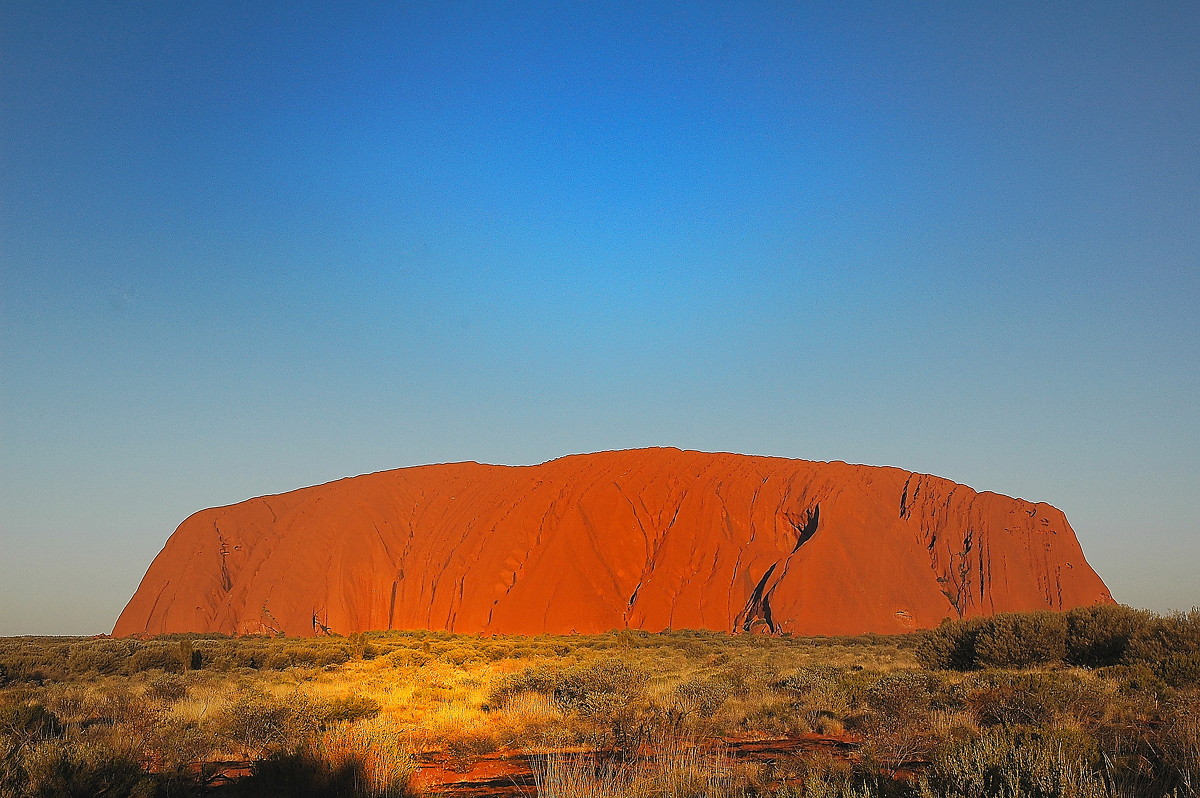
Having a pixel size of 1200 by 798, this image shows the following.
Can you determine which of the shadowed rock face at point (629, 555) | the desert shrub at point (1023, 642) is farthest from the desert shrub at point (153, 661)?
the shadowed rock face at point (629, 555)

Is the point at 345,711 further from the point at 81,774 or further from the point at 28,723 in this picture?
the point at 81,774

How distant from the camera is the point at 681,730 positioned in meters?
10.6

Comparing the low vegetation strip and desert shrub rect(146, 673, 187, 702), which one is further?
desert shrub rect(146, 673, 187, 702)

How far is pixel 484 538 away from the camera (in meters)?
59.7

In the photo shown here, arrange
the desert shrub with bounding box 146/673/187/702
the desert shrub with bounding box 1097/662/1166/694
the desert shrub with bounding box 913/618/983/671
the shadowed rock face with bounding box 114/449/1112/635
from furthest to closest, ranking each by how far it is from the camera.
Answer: the shadowed rock face with bounding box 114/449/1112/635, the desert shrub with bounding box 913/618/983/671, the desert shrub with bounding box 146/673/187/702, the desert shrub with bounding box 1097/662/1166/694

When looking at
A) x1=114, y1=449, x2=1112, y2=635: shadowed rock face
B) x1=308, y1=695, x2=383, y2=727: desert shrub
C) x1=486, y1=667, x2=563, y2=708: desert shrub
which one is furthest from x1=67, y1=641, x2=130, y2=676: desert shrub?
x1=114, y1=449, x2=1112, y2=635: shadowed rock face

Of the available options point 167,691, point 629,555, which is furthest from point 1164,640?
point 629,555

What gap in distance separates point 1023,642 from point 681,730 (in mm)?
10774

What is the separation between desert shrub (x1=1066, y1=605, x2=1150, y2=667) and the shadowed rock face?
3050 cm

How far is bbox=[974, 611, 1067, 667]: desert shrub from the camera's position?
56.3ft

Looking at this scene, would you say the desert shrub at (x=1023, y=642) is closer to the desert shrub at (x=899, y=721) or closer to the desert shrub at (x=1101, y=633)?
the desert shrub at (x=1101, y=633)

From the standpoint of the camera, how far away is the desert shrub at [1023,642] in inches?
675

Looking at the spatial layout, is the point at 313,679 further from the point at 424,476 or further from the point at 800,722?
the point at 424,476

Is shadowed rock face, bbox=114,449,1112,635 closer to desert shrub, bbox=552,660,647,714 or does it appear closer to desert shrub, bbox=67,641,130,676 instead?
desert shrub, bbox=67,641,130,676
